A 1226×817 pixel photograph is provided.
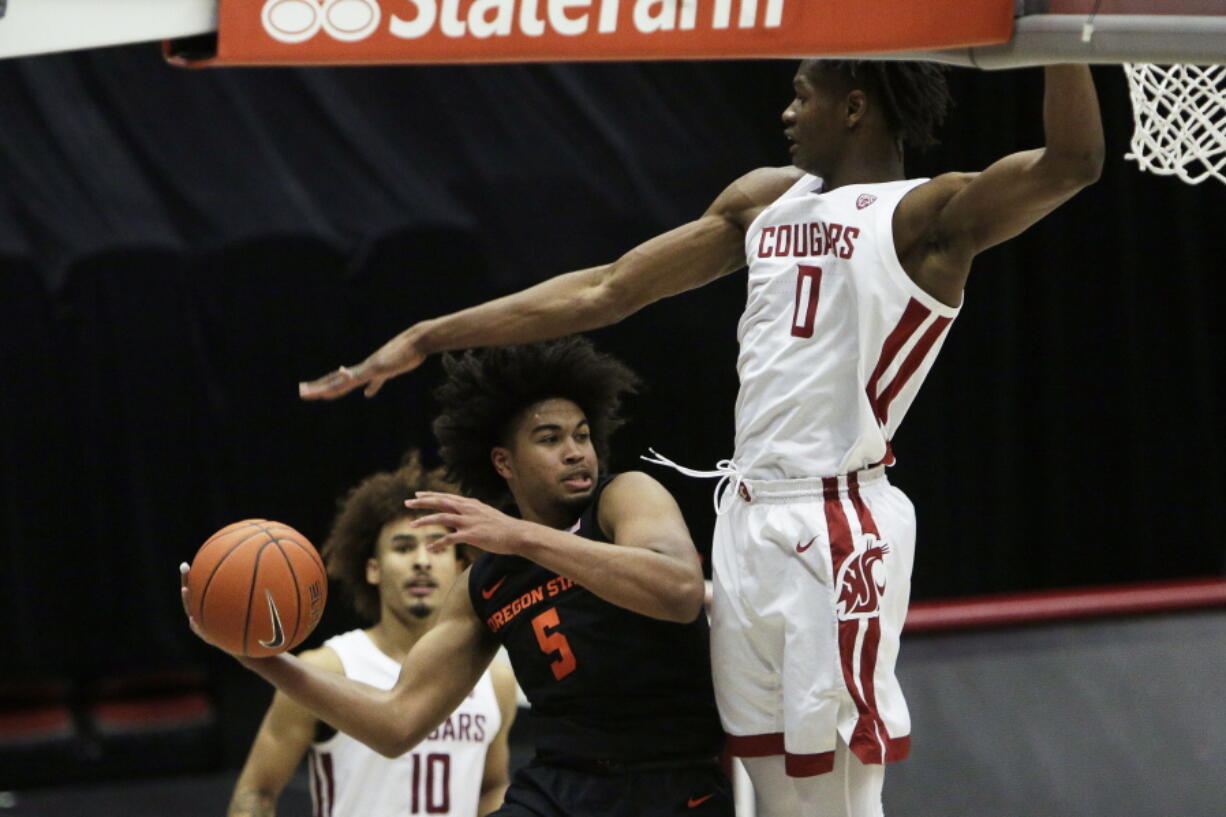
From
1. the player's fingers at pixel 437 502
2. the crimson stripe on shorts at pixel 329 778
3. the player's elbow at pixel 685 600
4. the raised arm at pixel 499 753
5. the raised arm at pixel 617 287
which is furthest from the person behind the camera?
the raised arm at pixel 499 753

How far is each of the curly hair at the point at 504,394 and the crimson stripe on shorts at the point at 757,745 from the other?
33.7 inches

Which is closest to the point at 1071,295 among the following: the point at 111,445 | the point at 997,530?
the point at 997,530

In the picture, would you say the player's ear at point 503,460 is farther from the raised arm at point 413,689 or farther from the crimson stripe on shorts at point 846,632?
the crimson stripe on shorts at point 846,632

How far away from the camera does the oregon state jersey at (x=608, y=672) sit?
12.5 feet

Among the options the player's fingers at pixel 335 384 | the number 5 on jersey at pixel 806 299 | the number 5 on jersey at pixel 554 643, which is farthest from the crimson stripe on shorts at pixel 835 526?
the player's fingers at pixel 335 384

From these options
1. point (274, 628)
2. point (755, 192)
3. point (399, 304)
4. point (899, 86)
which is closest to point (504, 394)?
point (755, 192)

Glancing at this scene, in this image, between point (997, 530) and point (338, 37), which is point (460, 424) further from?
point (997, 530)

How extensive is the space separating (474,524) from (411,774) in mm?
2041

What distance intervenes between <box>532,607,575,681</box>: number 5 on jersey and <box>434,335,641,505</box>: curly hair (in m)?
0.42

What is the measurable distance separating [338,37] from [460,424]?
4.94ft

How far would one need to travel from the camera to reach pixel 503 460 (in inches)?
161

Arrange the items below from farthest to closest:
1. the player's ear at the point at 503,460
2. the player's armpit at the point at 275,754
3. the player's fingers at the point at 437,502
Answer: the player's armpit at the point at 275,754
the player's ear at the point at 503,460
the player's fingers at the point at 437,502

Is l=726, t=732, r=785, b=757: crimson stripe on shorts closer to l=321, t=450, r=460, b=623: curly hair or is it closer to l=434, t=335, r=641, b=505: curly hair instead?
l=434, t=335, r=641, b=505: curly hair

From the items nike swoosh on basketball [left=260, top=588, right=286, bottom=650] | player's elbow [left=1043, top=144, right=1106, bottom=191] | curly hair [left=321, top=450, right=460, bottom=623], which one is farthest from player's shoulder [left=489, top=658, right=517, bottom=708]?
player's elbow [left=1043, top=144, right=1106, bottom=191]
